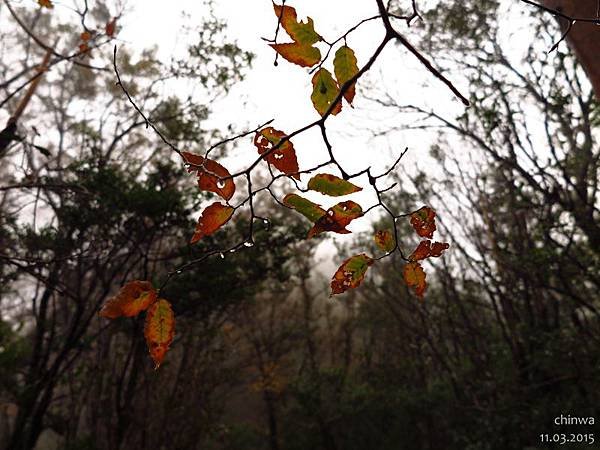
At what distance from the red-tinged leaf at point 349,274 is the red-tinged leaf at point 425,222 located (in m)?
0.13

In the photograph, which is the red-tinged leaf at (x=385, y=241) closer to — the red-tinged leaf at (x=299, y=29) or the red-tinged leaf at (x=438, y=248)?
the red-tinged leaf at (x=438, y=248)

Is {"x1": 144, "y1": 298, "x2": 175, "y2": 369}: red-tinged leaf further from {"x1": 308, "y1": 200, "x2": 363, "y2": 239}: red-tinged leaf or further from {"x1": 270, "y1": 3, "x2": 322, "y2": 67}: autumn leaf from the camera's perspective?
{"x1": 270, "y1": 3, "x2": 322, "y2": 67}: autumn leaf

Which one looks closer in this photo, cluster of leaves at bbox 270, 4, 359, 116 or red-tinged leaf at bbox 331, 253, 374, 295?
cluster of leaves at bbox 270, 4, 359, 116

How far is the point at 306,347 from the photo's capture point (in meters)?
11.5

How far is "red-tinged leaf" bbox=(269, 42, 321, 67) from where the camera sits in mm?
635

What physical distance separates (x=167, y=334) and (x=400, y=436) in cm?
1046

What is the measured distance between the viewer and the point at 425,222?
2.59 feet

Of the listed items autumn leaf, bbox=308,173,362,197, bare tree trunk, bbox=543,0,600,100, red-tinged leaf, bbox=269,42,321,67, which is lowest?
autumn leaf, bbox=308,173,362,197

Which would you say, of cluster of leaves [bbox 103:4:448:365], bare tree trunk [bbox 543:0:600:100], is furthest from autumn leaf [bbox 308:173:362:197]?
bare tree trunk [bbox 543:0:600:100]

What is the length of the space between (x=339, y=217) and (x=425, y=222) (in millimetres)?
214

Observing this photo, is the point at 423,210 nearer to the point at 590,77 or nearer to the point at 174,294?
the point at 590,77

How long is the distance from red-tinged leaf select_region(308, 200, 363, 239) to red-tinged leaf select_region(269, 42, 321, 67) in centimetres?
25

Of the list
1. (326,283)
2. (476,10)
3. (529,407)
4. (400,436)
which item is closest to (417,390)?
(400,436)

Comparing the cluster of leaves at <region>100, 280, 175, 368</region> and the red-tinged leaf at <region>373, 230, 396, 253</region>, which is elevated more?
the red-tinged leaf at <region>373, 230, 396, 253</region>
